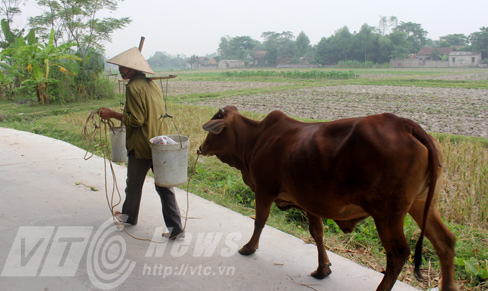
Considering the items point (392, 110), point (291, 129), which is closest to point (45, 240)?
point (291, 129)

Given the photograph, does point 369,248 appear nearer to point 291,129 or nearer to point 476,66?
point 291,129

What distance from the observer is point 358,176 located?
2.76 m

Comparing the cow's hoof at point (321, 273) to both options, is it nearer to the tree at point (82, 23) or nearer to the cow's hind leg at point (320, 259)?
the cow's hind leg at point (320, 259)

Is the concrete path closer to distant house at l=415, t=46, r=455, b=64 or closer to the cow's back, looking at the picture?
the cow's back

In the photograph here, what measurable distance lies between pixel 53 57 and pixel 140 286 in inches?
555

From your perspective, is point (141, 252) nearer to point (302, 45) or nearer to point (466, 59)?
point (466, 59)

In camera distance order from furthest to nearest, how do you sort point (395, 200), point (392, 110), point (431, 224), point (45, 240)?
point (392, 110) < point (45, 240) < point (431, 224) < point (395, 200)

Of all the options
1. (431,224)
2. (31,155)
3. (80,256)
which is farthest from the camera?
(31,155)

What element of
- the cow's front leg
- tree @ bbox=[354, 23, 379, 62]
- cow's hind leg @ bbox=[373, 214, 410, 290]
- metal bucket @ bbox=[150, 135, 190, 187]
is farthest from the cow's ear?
tree @ bbox=[354, 23, 379, 62]

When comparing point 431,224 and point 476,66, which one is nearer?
point 431,224

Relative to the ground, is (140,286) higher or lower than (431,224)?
lower

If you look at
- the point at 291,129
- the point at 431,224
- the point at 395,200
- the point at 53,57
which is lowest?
the point at 431,224

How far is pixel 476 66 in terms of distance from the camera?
55.2 metres

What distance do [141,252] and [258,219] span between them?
46.5 inches
